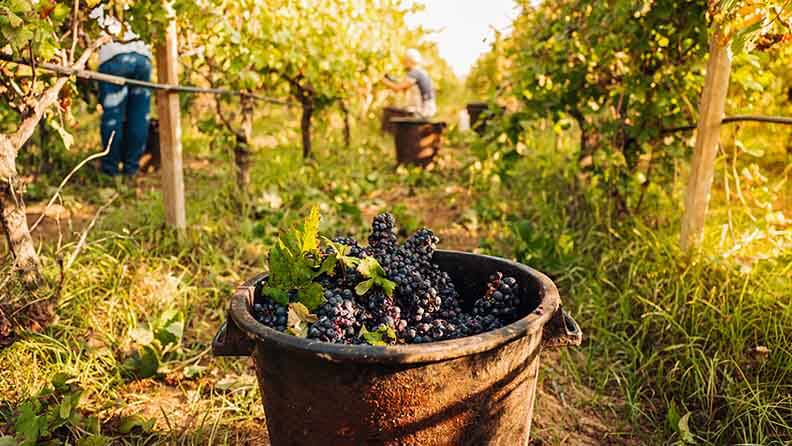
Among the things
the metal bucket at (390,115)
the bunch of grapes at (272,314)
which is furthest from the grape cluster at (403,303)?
the metal bucket at (390,115)

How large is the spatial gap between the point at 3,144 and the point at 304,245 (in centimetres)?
143

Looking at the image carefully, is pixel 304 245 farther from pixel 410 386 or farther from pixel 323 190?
pixel 323 190

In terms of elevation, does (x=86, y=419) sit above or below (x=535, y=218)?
below

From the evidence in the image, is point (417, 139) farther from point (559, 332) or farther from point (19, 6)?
point (559, 332)

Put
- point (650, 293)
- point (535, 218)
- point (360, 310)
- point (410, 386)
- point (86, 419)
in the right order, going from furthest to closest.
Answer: point (535, 218) < point (650, 293) < point (86, 419) < point (360, 310) < point (410, 386)

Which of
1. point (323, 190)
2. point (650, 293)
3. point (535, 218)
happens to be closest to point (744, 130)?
point (535, 218)

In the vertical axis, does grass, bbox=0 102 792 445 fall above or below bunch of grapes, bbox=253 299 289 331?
below

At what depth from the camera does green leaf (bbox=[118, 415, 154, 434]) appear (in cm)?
211

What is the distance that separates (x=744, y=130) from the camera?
4797 mm

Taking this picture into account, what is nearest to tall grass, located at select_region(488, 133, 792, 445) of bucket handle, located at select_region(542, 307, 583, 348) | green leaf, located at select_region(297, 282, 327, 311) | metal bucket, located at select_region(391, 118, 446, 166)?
bucket handle, located at select_region(542, 307, 583, 348)

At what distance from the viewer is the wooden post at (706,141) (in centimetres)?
271

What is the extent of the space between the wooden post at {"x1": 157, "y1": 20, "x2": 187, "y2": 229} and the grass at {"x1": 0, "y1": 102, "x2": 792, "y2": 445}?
0.15m

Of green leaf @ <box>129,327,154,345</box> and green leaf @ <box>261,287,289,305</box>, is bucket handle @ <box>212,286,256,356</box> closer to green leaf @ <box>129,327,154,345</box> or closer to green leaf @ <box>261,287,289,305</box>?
green leaf @ <box>261,287,289,305</box>

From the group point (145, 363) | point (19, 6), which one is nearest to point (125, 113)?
point (145, 363)
